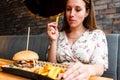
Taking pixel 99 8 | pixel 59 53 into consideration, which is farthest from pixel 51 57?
pixel 99 8

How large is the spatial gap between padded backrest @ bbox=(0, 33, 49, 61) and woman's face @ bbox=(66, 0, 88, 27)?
33.0 inches

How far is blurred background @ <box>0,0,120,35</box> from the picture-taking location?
246cm

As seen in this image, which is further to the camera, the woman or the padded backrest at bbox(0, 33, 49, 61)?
the padded backrest at bbox(0, 33, 49, 61)

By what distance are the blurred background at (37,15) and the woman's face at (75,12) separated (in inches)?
28.5

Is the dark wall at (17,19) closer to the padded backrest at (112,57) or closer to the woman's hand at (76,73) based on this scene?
the padded backrest at (112,57)

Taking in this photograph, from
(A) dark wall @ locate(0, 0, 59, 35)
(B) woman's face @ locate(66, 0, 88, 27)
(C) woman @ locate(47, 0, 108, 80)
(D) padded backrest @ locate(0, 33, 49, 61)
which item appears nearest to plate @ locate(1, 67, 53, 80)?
(C) woman @ locate(47, 0, 108, 80)

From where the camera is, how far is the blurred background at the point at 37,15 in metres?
2.46

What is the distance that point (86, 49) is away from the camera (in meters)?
1.59

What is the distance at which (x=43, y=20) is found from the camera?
11.4ft

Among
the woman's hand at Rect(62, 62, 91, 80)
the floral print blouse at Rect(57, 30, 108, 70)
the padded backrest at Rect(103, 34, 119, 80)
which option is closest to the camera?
the woman's hand at Rect(62, 62, 91, 80)

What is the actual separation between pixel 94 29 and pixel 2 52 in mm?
1807

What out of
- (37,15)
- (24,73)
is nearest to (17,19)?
(37,15)

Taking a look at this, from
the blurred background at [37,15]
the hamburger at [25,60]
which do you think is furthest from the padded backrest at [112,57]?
the hamburger at [25,60]

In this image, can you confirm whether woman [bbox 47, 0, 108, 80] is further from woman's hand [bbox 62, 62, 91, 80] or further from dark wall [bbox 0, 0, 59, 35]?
dark wall [bbox 0, 0, 59, 35]
